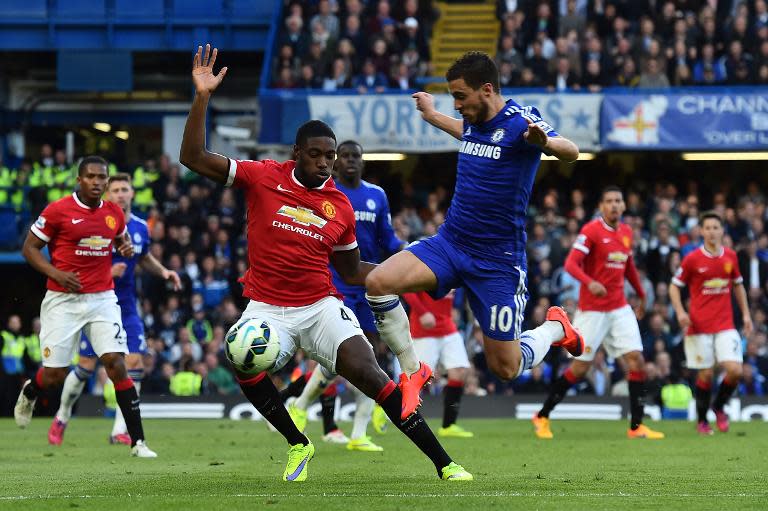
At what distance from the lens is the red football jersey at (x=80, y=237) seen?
12.6m

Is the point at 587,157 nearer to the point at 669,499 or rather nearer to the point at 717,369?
the point at 717,369

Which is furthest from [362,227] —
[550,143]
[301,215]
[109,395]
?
[109,395]

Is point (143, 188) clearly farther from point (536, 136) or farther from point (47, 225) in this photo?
point (536, 136)

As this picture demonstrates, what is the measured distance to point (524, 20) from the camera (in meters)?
27.9

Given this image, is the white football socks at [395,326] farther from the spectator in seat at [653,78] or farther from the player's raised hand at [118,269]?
the spectator in seat at [653,78]

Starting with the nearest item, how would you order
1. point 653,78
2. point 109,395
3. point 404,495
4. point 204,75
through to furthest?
point 404,495, point 204,75, point 109,395, point 653,78

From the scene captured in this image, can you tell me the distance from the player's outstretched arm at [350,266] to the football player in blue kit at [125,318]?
5.11 metres

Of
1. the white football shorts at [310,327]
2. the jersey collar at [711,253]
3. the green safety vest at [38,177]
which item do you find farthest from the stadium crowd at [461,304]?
the white football shorts at [310,327]

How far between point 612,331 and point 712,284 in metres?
1.61

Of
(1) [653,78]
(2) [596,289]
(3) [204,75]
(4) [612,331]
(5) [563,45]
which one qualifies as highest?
(5) [563,45]

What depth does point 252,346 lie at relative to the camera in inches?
355

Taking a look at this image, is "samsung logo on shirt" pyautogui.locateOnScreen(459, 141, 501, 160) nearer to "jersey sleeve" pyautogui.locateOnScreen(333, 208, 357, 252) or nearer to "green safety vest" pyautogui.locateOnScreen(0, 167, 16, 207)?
"jersey sleeve" pyautogui.locateOnScreen(333, 208, 357, 252)

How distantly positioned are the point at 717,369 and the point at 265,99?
10.1 metres

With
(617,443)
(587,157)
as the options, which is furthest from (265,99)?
(617,443)
